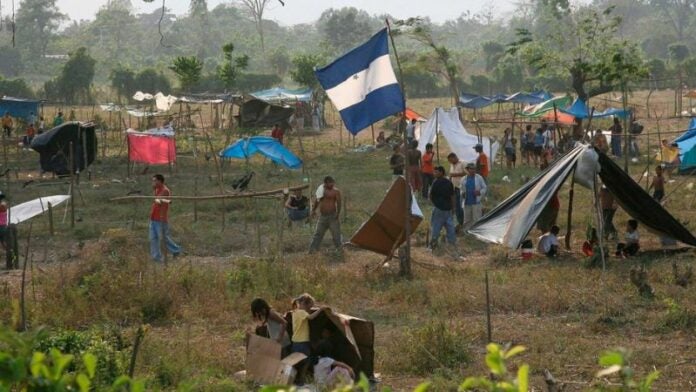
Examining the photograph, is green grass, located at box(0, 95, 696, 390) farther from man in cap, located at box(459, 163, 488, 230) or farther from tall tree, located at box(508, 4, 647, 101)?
tall tree, located at box(508, 4, 647, 101)

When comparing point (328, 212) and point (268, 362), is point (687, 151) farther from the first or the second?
point (268, 362)

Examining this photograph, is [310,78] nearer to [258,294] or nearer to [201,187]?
[201,187]

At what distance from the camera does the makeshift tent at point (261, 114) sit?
31.5 metres

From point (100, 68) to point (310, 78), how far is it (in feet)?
139

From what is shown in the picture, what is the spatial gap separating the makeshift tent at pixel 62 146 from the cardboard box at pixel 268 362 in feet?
44.3

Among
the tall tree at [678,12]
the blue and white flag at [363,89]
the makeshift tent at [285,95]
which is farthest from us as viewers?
the tall tree at [678,12]

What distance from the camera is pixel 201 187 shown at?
22.0 meters

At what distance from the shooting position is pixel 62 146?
21922 millimetres

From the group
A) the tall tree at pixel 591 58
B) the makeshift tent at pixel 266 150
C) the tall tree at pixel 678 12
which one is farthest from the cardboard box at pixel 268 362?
the tall tree at pixel 678 12

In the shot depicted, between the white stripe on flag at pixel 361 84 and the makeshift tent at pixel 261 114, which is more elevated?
the white stripe on flag at pixel 361 84

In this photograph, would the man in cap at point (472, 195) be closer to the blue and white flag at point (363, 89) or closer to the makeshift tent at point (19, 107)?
the blue and white flag at point (363, 89)

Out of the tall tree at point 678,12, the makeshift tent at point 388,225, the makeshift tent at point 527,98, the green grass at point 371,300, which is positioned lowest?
the green grass at point 371,300

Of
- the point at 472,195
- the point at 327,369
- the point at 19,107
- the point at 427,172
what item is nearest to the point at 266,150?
the point at 427,172

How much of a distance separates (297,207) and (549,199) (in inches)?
180
